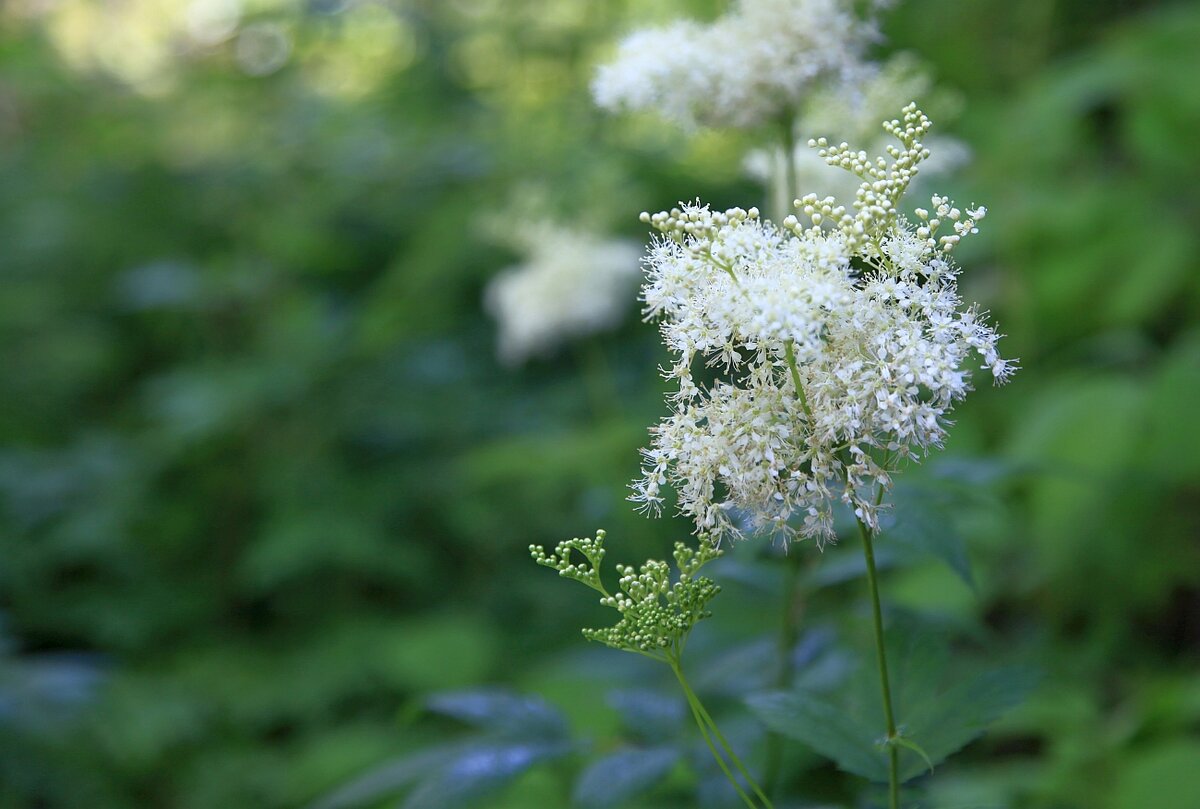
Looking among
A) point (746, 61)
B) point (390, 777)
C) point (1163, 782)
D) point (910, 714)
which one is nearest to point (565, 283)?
point (746, 61)

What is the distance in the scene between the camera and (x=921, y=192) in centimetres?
233

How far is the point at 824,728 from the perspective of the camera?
107cm

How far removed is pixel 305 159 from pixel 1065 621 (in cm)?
347

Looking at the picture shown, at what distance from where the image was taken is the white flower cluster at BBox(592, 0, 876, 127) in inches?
60.5

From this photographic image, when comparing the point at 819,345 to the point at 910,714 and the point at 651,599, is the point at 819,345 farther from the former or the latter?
the point at 910,714

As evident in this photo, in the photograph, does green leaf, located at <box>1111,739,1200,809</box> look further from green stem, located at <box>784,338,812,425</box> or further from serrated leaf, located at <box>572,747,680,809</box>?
green stem, located at <box>784,338,812,425</box>

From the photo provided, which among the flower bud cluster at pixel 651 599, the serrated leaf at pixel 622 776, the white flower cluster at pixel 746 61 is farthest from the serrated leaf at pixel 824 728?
the white flower cluster at pixel 746 61

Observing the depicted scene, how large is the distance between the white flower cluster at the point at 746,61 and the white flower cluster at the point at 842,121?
2.2 inches

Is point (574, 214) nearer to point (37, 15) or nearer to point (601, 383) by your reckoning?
point (601, 383)

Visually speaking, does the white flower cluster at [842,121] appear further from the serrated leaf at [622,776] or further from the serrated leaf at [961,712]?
the serrated leaf at [622,776]

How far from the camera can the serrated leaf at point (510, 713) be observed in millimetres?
1444

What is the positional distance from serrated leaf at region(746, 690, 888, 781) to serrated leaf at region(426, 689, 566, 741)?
470 mm

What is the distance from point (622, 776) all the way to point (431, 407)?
2496 millimetres

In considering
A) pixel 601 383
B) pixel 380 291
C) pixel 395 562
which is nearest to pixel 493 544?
pixel 395 562
